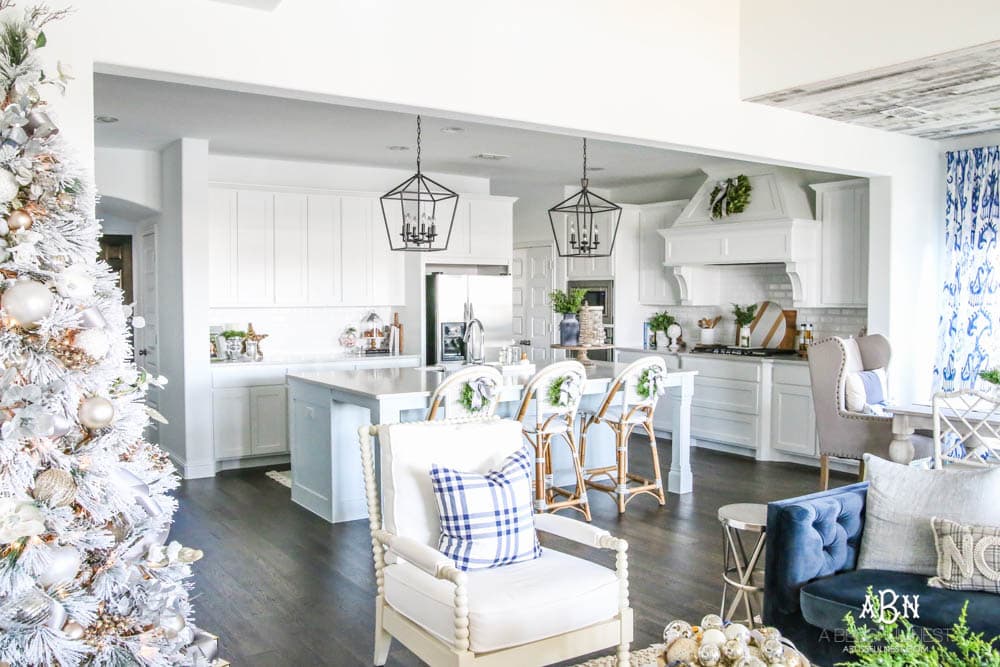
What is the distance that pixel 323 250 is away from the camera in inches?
299

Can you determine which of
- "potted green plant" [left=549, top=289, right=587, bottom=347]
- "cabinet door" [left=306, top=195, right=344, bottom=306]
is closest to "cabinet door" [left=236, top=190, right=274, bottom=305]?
"cabinet door" [left=306, top=195, right=344, bottom=306]

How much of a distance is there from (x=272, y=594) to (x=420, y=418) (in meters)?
1.54

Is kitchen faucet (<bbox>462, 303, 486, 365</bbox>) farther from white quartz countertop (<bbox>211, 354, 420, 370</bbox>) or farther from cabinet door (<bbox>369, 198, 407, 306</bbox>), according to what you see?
cabinet door (<bbox>369, 198, 407, 306</bbox>)

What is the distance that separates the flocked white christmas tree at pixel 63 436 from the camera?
6.55 ft

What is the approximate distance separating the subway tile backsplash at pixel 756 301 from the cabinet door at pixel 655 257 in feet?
0.70

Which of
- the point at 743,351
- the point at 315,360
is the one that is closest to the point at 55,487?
the point at 315,360

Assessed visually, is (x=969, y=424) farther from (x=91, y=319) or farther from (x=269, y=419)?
(x=269, y=419)

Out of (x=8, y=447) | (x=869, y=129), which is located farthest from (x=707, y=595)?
(x=869, y=129)

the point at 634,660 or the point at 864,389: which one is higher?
the point at 864,389

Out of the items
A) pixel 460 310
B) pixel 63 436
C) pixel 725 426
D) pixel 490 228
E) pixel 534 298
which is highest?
pixel 490 228

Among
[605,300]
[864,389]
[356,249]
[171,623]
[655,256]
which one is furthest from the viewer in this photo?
[605,300]

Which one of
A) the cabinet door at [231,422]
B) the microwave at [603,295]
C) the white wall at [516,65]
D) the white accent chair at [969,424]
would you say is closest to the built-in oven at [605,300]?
the microwave at [603,295]

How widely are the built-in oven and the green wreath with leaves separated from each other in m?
1.52

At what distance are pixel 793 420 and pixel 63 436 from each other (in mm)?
5920
